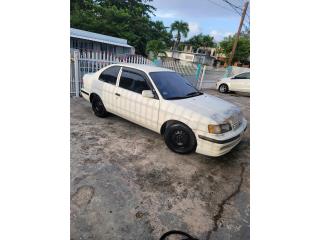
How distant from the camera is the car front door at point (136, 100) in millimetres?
3863

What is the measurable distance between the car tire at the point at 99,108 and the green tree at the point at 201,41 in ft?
188

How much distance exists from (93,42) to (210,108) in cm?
1617

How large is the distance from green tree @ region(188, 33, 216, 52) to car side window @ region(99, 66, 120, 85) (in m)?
57.3

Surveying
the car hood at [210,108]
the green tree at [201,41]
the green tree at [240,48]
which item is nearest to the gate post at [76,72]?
the car hood at [210,108]

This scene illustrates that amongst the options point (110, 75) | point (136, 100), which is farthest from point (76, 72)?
point (136, 100)

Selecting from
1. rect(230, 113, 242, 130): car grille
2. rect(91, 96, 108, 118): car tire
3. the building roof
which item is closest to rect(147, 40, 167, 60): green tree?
the building roof

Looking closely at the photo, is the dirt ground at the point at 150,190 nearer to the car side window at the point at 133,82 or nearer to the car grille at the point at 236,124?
the car grille at the point at 236,124

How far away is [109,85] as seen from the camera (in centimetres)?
454

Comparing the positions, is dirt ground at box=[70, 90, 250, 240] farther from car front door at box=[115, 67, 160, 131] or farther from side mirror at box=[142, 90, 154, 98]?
side mirror at box=[142, 90, 154, 98]

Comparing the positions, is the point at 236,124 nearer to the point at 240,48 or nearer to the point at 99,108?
the point at 99,108

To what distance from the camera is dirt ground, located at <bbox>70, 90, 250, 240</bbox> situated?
86.5 inches
